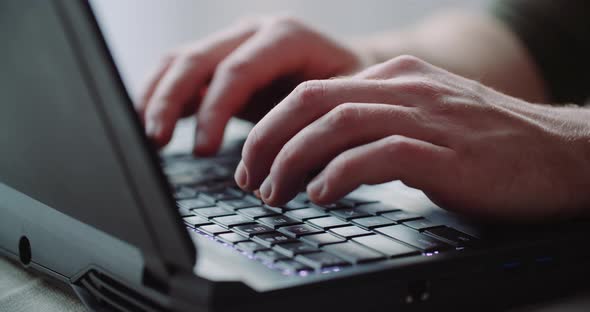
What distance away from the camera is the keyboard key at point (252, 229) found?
0.42 m

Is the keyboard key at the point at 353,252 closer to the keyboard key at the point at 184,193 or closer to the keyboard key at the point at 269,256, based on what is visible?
the keyboard key at the point at 269,256

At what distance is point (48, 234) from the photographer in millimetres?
416

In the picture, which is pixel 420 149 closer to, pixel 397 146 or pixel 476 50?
pixel 397 146

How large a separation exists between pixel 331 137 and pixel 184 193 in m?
0.19

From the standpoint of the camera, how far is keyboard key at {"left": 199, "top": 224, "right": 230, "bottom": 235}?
0.43 m

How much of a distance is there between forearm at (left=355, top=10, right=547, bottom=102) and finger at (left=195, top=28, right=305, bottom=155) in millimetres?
256

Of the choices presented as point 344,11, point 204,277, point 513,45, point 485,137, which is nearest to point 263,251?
point 204,277

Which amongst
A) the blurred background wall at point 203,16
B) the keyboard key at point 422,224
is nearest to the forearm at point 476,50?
the keyboard key at point 422,224

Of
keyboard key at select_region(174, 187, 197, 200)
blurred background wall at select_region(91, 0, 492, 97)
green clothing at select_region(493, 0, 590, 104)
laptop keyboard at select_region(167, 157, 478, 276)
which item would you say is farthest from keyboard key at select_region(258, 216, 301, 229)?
blurred background wall at select_region(91, 0, 492, 97)

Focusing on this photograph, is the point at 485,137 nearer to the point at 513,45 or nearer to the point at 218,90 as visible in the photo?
the point at 218,90

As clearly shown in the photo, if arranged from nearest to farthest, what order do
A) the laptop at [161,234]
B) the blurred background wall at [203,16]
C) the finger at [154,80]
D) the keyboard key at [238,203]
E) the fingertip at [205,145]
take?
the laptop at [161,234]
the keyboard key at [238,203]
the fingertip at [205,145]
the finger at [154,80]
the blurred background wall at [203,16]

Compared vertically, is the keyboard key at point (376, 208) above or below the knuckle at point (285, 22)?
below

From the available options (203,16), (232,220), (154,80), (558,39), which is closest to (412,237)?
(232,220)

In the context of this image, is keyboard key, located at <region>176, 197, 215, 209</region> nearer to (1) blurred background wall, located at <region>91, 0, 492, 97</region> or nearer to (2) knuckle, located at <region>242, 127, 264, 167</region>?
(2) knuckle, located at <region>242, 127, 264, 167</region>
